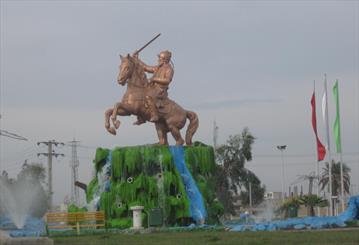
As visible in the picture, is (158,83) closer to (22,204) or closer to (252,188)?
(22,204)

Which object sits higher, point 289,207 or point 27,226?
point 289,207

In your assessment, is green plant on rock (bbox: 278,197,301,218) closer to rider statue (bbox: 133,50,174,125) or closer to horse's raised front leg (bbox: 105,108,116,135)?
rider statue (bbox: 133,50,174,125)

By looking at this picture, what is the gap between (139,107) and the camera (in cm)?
3191

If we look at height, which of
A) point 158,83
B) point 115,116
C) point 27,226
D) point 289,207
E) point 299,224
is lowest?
point 27,226

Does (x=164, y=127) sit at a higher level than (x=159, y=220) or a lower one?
higher

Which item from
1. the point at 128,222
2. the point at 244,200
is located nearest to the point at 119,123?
the point at 128,222

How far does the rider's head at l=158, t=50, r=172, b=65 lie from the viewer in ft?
109

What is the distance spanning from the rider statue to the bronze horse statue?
5.2 inches

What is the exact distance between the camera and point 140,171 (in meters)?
31.8

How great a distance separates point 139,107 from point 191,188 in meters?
4.24

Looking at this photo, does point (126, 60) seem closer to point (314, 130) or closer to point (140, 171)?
point (140, 171)

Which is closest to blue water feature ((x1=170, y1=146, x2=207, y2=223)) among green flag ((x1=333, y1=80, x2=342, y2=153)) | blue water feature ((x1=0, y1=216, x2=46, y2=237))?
blue water feature ((x1=0, y1=216, x2=46, y2=237))

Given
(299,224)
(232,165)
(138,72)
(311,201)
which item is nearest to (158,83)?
(138,72)

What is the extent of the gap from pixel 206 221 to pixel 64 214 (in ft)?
22.7
